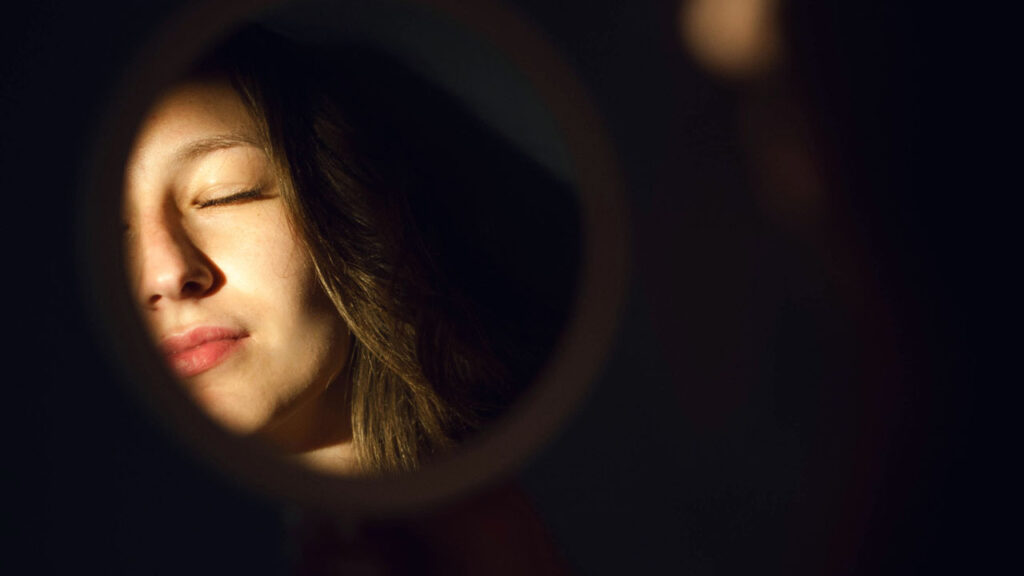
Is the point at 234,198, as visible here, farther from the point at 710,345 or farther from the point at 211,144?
the point at 710,345

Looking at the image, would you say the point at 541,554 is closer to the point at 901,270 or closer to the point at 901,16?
the point at 901,270

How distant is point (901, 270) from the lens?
77cm

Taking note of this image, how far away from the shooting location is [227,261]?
835 mm

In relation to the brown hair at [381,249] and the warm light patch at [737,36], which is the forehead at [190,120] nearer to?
the brown hair at [381,249]

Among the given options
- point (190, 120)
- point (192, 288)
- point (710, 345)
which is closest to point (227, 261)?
point (192, 288)

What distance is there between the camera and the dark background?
76 cm

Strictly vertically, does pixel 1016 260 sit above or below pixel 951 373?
above

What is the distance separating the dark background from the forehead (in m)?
0.05

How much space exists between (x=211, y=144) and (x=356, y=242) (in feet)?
0.80

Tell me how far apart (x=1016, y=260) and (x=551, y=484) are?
56 cm

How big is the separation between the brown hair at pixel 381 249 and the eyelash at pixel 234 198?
47mm

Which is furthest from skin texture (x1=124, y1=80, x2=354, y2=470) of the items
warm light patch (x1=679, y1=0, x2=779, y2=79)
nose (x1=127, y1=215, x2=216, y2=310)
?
warm light patch (x1=679, y1=0, x2=779, y2=79)

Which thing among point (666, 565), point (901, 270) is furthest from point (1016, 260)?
point (666, 565)

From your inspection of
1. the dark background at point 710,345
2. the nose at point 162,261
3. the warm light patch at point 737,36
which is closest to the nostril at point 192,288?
the nose at point 162,261
